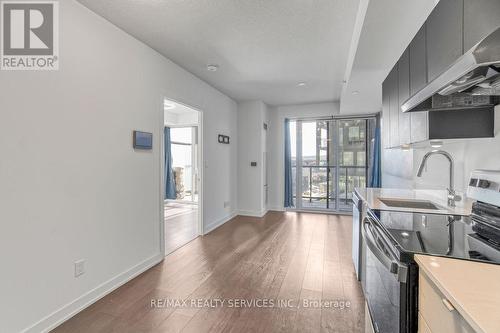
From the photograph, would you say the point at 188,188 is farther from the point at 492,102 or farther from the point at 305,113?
the point at 492,102

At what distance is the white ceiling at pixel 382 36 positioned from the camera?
1627mm

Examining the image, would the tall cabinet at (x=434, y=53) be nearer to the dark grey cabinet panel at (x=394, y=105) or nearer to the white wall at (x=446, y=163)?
the dark grey cabinet panel at (x=394, y=105)

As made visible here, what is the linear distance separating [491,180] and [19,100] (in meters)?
2.99

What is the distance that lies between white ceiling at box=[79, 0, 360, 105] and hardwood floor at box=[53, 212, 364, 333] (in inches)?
99.2

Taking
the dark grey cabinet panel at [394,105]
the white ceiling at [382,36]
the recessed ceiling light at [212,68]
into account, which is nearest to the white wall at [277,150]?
the white ceiling at [382,36]

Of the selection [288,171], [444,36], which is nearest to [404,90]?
[444,36]

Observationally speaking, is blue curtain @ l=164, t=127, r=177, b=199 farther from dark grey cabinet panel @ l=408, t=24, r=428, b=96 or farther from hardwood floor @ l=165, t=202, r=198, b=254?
dark grey cabinet panel @ l=408, t=24, r=428, b=96

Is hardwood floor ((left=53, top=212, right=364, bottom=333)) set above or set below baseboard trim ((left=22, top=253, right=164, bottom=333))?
below

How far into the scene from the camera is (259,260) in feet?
9.72

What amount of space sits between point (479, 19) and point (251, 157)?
14.5 ft

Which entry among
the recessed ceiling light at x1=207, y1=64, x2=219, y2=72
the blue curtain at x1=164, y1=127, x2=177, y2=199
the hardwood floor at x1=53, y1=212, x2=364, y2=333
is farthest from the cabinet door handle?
the blue curtain at x1=164, y1=127, x2=177, y2=199

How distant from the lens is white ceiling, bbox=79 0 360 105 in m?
2.01

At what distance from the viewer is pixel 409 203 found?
2201 mm

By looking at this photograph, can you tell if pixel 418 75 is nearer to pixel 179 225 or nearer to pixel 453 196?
pixel 453 196
